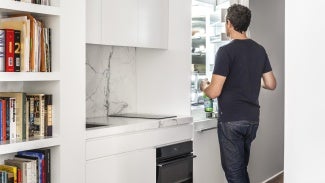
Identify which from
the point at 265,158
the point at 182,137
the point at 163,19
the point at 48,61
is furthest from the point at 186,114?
the point at 265,158

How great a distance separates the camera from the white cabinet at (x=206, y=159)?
353cm

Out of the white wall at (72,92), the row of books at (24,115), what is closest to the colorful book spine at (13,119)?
the row of books at (24,115)

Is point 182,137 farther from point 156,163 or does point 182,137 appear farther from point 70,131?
point 70,131

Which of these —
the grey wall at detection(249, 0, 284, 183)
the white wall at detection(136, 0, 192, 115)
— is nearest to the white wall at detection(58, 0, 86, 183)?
the white wall at detection(136, 0, 192, 115)

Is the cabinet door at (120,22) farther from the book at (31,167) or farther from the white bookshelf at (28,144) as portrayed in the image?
the book at (31,167)

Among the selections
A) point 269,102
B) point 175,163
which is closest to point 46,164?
point 175,163

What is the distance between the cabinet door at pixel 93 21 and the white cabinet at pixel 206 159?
1.20 metres

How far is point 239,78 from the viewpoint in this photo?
9.18 ft

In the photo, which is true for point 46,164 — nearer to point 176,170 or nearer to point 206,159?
point 176,170

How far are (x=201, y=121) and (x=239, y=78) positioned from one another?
86 centimetres

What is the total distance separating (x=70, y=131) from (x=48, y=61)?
418 mm

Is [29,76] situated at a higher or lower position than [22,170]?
higher

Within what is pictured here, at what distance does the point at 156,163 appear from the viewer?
3.11 meters
